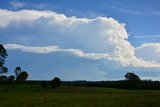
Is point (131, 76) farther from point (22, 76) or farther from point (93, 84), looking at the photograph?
point (22, 76)

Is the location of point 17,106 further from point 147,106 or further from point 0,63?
point 0,63

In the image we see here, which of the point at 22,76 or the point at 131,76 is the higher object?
the point at 131,76

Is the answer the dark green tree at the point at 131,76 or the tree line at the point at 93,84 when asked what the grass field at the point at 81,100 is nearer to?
the tree line at the point at 93,84

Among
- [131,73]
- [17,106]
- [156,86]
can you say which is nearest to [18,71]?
[131,73]

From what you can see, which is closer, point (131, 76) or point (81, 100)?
point (81, 100)

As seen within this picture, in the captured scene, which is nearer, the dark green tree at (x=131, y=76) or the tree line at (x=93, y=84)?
the tree line at (x=93, y=84)

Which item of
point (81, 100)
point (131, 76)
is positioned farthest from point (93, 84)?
point (81, 100)

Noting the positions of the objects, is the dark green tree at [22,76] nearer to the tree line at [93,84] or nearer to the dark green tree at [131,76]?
the tree line at [93,84]

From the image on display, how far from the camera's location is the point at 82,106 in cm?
3806

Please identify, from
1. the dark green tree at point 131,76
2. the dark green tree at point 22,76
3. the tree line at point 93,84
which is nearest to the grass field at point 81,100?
the tree line at point 93,84

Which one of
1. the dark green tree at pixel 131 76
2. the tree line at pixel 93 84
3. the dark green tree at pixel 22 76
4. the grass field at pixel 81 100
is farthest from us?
the dark green tree at pixel 22 76

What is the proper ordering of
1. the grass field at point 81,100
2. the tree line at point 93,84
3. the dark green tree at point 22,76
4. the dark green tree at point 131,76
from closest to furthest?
the grass field at point 81,100, the tree line at point 93,84, the dark green tree at point 131,76, the dark green tree at point 22,76

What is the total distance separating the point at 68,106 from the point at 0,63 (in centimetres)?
6843

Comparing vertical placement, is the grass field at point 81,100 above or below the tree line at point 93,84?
below
